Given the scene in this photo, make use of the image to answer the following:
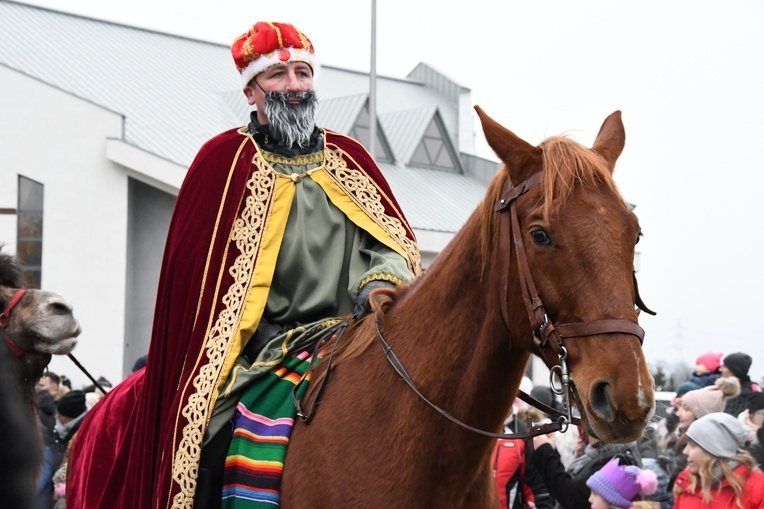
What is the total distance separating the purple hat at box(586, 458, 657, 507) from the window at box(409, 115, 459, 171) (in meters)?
23.4

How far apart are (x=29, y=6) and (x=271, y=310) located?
81.1 ft

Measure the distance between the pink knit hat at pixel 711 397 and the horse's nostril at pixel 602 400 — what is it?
4961 mm

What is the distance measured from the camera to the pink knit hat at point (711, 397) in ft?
26.5

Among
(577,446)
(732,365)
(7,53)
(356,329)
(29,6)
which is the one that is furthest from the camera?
(29,6)

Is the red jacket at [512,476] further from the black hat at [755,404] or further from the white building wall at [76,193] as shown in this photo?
the white building wall at [76,193]

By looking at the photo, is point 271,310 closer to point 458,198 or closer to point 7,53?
point 7,53

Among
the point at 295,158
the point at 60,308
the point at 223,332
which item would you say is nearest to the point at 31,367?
the point at 60,308

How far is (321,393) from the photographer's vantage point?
437cm

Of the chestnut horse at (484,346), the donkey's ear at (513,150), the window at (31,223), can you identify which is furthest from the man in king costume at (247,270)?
the window at (31,223)

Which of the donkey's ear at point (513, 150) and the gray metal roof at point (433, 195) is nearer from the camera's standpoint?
the donkey's ear at point (513, 150)

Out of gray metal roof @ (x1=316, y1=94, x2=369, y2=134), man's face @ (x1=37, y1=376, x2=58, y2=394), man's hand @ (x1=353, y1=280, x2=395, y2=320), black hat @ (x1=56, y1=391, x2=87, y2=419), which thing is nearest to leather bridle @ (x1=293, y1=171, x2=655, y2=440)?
man's hand @ (x1=353, y1=280, x2=395, y2=320)

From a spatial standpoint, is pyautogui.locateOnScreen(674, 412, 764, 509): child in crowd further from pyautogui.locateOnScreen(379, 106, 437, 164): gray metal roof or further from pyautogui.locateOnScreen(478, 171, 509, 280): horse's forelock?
pyautogui.locateOnScreen(379, 106, 437, 164): gray metal roof

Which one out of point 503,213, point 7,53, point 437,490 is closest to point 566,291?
point 503,213

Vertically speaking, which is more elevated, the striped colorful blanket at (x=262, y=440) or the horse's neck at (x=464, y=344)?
the horse's neck at (x=464, y=344)
